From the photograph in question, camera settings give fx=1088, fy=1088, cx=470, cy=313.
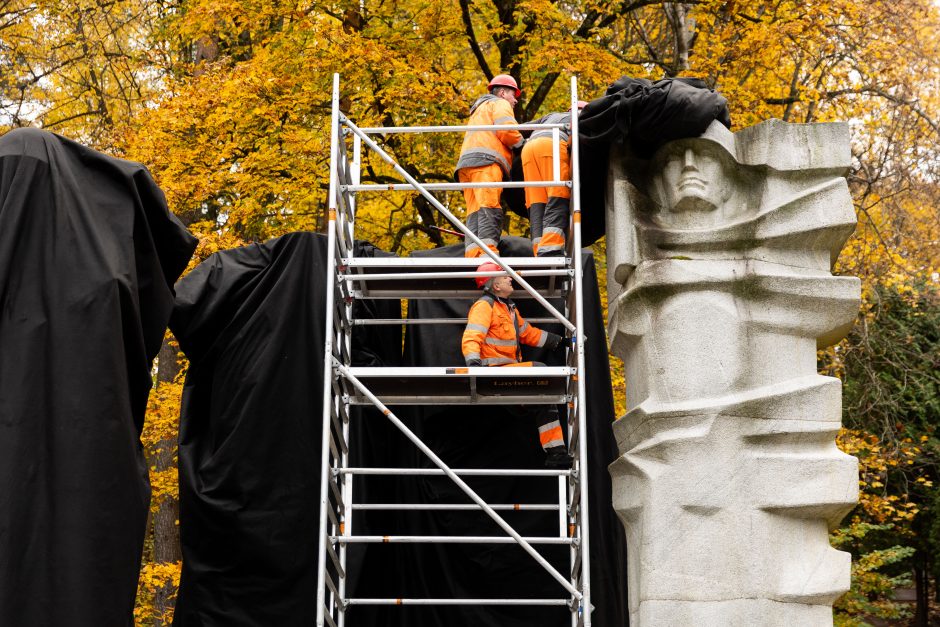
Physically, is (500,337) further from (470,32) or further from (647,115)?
(470,32)

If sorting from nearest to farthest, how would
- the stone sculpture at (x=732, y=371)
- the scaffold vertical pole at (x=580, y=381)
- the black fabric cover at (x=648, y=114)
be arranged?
the stone sculpture at (x=732, y=371)
the scaffold vertical pole at (x=580, y=381)
the black fabric cover at (x=648, y=114)

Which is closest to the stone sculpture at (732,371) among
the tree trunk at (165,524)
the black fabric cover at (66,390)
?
the black fabric cover at (66,390)

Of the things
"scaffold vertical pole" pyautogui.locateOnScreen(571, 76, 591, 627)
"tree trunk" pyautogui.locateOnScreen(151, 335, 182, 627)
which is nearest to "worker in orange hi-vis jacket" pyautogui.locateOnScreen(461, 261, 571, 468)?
"scaffold vertical pole" pyautogui.locateOnScreen(571, 76, 591, 627)

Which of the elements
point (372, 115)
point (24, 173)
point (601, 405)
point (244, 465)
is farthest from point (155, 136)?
point (24, 173)

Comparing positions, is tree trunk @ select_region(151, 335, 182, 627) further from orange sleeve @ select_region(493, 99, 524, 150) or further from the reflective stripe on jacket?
the reflective stripe on jacket

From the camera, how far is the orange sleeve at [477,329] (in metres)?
6.39

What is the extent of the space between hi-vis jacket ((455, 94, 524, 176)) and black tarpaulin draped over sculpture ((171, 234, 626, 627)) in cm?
102

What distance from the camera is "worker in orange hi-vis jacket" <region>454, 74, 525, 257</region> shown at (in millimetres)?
6898


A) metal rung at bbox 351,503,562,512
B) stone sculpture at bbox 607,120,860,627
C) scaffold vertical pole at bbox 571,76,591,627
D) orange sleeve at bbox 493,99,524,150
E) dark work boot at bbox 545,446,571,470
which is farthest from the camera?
orange sleeve at bbox 493,99,524,150

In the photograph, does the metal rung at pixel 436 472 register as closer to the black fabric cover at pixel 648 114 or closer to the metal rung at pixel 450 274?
the metal rung at pixel 450 274

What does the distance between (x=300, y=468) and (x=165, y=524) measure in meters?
6.13

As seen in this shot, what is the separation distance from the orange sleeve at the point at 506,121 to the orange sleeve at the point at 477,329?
1188 millimetres

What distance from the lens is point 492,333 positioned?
6539 mm

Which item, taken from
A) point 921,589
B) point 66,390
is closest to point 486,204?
point 66,390
